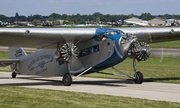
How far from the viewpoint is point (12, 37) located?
1769 centimetres

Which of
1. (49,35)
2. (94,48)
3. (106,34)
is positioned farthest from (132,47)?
(49,35)

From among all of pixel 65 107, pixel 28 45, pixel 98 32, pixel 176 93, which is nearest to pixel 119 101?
pixel 65 107

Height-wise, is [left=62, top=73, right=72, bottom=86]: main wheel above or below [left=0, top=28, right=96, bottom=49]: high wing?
below

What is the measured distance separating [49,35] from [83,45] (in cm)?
254

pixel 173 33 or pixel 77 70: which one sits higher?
pixel 173 33

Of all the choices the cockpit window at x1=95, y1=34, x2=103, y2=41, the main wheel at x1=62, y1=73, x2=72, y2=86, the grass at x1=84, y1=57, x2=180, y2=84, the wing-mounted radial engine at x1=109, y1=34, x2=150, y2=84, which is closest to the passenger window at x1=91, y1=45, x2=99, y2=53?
the cockpit window at x1=95, y1=34, x2=103, y2=41

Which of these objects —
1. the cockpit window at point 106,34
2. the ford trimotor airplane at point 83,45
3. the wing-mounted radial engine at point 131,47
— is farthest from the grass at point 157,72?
the cockpit window at point 106,34

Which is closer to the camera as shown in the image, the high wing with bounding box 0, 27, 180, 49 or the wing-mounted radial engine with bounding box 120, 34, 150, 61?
the high wing with bounding box 0, 27, 180, 49

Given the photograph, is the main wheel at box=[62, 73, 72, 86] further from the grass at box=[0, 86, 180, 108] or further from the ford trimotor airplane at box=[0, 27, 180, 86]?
the grass at box=[0, 86, 180, 108]

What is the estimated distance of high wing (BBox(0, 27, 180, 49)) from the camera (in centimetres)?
1747

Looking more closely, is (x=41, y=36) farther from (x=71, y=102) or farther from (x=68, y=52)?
(x=71, y=102)

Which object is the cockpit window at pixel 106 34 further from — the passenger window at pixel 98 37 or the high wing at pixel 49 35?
the high wing at pixel 49 35

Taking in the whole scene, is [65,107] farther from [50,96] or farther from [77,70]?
[77,70]

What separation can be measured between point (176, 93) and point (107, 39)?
5.02m
